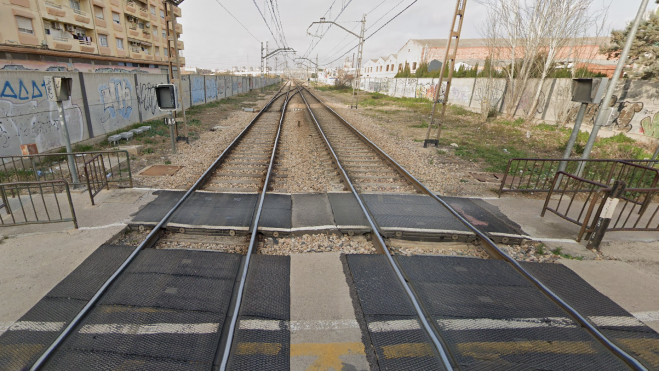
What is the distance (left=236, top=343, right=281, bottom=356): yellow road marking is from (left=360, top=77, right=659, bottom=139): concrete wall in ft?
28.5

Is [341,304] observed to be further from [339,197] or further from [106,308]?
[339,197]

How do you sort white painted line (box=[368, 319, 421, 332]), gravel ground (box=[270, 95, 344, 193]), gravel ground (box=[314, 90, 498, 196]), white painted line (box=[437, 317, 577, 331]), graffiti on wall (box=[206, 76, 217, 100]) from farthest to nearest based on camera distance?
A: graffiti on wall (box=[206, 76, 217, 100]) < gravel ground (box=[314, 90, 498, 196]) < gravel ground (box=[270, 95, 344, 193]) < white painted line (box=[437, 317, 577, 331]) < white painted line (box=[368, 319, 421, 332])

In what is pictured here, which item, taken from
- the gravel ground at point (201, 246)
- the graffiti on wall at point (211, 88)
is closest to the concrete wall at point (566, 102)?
the gravel ground at point (201, 246)

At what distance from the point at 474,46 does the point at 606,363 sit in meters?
63.9

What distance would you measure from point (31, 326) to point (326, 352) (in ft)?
10.6

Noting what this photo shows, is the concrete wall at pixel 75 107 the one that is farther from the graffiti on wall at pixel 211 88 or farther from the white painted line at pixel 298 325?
the graffiti on wall at pixel 211 88

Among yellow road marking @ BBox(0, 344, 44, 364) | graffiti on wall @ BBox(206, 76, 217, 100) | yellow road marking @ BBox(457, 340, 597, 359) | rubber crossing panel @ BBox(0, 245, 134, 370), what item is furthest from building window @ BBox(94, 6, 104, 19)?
yellow road marking @ BBox(457, 340, 597, 359)

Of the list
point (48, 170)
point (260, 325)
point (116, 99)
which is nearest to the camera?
point (260, 325)

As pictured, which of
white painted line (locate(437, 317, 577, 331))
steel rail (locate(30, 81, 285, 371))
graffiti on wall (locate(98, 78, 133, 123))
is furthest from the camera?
graffiti on wall (locate(98, 78, 133, 123))

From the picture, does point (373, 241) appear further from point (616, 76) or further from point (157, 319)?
point (616, 76)

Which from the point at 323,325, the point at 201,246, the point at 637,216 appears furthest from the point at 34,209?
the point at 637,216

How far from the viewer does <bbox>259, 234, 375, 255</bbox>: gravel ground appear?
202 inches

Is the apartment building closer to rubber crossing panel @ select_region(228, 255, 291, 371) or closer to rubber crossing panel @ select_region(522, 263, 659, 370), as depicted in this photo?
rubber crossing panel @ select_region(228, 255, 291, 371)

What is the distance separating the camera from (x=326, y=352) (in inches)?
126
